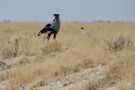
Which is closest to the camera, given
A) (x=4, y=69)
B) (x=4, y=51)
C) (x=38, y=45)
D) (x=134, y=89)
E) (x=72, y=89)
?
(x=134, y=89)

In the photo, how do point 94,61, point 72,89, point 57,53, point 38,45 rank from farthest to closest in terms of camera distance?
point 38,45 < point 57,53 < point 94,61 < point 72,89

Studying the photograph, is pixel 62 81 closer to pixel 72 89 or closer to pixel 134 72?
pixel 72 89

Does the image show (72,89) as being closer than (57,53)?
Yes

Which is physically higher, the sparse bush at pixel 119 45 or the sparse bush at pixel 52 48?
the sparse bush at pixel 119 45

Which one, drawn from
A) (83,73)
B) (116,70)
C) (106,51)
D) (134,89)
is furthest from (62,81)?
(106,51)

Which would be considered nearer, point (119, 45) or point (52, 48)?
point (119, 45)

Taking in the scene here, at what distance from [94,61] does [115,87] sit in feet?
6.29

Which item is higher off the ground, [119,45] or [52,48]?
[119,45]

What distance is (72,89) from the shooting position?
20.4 feet

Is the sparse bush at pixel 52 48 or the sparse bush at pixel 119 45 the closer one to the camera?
the sparse bush at pixel 119 45

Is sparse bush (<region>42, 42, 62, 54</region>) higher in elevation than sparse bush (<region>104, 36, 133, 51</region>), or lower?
lower

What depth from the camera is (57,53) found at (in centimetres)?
999

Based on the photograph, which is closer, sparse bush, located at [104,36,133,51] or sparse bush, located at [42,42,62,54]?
sparse bush, located at [104,36,133,51]

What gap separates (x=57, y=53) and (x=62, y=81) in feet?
10.2
